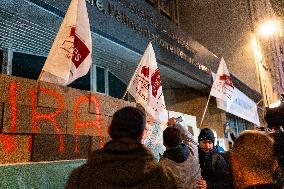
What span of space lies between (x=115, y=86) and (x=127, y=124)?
236 inches

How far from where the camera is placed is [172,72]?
8.93 meters

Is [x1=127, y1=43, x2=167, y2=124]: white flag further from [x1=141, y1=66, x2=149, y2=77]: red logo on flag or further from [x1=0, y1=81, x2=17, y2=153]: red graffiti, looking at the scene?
[x1=0, y1=81, x2=17, y2=153]: red graffiti

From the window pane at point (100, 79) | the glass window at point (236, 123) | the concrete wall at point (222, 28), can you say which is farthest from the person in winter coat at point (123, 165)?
the concrete wall at point (222, 28)

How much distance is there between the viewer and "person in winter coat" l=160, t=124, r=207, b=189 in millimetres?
3479

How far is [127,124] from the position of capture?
2.40 m

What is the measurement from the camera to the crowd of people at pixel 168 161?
7.47ft

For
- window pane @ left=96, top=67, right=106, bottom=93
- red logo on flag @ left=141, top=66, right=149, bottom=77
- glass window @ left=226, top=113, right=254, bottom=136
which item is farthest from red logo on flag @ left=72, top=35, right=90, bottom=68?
glass window @ left=226, top=113, right=254, bottom=136

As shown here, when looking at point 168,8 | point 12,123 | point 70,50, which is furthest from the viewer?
point 168,8

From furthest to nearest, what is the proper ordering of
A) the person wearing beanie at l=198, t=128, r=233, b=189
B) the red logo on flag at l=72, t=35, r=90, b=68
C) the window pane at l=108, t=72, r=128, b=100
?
the window pane at l=108, t=72, r=128, b=100, the person wearing beanie at l=198, t=128, r=233, b=189, the red logo on flag at l=72, t=35, r=90, b=68

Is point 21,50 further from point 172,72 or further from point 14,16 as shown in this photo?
point 172,72

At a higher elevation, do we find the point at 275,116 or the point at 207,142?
the point at 275,116

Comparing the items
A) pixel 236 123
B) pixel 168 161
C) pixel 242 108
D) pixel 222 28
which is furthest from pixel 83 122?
pixel 236 123

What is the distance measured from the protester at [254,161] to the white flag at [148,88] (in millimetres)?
2576

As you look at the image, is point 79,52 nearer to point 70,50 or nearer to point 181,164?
point 70,50
